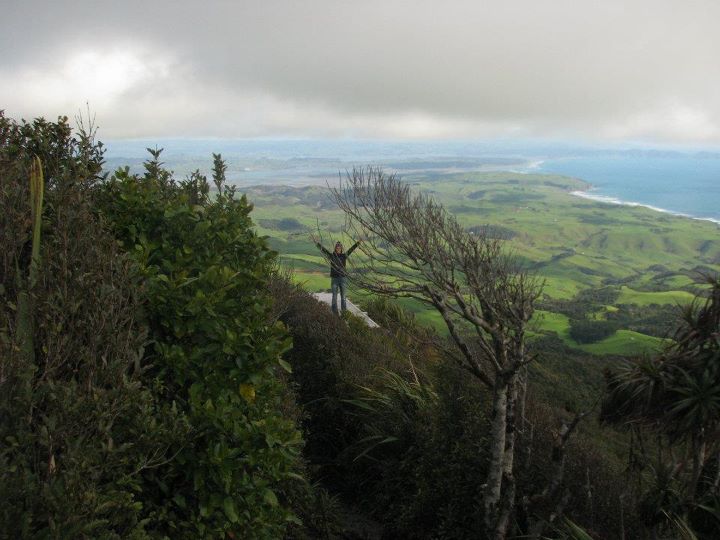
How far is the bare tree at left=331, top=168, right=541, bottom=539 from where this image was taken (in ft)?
17.0

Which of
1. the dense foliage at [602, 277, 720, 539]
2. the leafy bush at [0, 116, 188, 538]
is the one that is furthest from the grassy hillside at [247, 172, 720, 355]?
the leafy bush at [0, 116, 188, 538]

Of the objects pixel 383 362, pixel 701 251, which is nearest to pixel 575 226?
pixel 701 251

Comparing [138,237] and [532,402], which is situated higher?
[138,237]

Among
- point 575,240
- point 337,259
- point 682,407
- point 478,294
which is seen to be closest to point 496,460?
point 478,294

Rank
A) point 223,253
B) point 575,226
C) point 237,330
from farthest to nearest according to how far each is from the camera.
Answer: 1. point 575,226
2. point 223,253
3. point 237,330

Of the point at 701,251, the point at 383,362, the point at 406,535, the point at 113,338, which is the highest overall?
the point at 113,338

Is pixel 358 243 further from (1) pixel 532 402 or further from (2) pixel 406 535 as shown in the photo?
(2) pixel 406 535

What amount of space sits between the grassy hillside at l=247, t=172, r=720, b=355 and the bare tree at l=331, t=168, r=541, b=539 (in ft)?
86.0

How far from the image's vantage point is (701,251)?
10019 centimetres

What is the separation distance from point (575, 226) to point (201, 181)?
12680 cm

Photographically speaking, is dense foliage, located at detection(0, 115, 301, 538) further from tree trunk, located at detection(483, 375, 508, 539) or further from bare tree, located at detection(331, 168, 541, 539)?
tree trunk, located at detection(483, 375, 508, 539)

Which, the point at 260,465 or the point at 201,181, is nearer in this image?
the point at 260,465

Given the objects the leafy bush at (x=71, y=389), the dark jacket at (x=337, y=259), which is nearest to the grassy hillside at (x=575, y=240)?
the dark jacket at (x=337, y=259)

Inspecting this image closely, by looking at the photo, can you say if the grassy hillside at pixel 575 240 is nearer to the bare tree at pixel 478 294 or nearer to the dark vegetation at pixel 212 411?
the dark vegetation at pixel 212 411
